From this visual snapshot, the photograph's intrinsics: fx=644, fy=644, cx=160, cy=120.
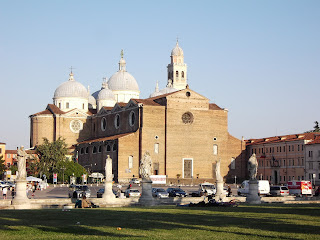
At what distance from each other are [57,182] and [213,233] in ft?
250

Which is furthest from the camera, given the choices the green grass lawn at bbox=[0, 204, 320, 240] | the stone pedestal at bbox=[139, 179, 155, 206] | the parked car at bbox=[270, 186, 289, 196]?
the parked car at bbox=[270, 186, 289, 196]

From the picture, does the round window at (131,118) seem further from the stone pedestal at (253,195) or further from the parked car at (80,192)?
the stone pedestal at (253,195)

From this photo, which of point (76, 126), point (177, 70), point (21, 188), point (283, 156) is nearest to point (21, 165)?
point (21, 188)

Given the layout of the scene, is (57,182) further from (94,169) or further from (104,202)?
(104,202)

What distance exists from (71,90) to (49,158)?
2576 cm

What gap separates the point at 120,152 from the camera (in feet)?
305

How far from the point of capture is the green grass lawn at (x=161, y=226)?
17.0 m

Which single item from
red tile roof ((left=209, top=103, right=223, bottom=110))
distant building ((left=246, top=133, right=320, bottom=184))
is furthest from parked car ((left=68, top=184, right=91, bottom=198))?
red tile roof ((left=209, top=103, right=223, bottom=110))

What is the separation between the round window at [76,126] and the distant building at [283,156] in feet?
99.9

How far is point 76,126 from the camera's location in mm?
115188

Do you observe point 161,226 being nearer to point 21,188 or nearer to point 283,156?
point 21,188

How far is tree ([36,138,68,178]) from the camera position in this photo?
93.9 m

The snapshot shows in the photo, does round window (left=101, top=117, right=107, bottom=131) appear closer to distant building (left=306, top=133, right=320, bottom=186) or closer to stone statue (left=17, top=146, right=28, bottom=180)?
distant building (left=306, top=133, right=320, bottom=186)

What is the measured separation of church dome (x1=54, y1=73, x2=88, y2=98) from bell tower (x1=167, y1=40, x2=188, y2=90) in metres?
24.4
